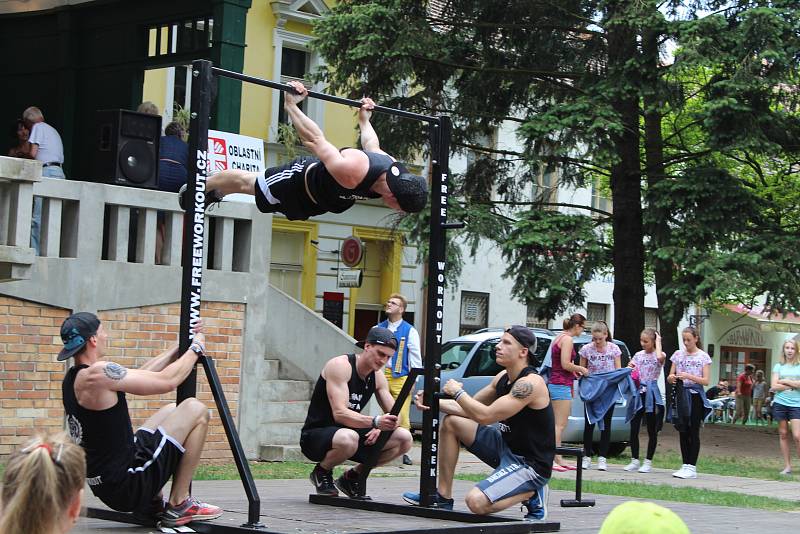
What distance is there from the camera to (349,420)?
974cm

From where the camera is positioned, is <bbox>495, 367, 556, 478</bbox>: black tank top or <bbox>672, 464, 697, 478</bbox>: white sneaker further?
<bbox>672, 464, 697, 478</bbox>: white sneaker

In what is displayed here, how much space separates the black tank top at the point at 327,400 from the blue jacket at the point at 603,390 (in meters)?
5.74

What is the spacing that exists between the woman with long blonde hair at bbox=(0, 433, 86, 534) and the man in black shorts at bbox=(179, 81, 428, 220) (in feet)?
16.2

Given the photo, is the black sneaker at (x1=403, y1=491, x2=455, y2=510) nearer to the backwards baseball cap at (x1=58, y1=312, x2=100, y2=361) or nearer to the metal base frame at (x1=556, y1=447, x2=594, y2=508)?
the metal base frame at (x1=556, y1=447, x2=594, y2=508)

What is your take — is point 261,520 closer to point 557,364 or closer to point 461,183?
point 557,364

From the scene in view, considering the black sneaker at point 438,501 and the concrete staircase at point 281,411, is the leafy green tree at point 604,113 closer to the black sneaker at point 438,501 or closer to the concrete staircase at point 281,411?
the concrete staircase at point 281,411

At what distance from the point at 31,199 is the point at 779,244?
13.1 m

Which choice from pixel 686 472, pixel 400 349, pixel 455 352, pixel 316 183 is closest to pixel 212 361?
pixel 316 183

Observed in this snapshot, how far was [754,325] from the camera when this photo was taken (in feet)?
157

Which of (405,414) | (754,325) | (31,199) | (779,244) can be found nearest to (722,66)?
(779,244)

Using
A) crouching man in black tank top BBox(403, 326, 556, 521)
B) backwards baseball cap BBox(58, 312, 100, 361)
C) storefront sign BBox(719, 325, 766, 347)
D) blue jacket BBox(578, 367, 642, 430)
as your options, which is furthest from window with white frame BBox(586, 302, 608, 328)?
backwards baseball cap BBox(58, 312, 100, 361)

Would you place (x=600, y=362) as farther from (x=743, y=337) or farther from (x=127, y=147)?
(x=743, y=337)

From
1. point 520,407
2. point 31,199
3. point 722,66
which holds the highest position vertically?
point 722,66

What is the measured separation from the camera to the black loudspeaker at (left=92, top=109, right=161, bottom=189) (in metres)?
12.3
